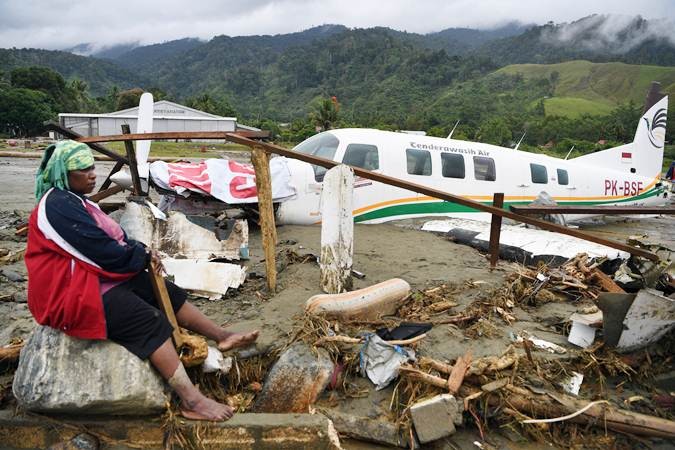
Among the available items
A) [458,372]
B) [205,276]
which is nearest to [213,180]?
[205,276]

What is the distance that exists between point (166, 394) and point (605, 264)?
506 cm

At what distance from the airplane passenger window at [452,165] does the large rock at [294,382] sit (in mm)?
6474

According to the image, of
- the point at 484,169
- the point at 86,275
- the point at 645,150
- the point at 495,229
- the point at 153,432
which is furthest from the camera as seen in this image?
the point at 645,150

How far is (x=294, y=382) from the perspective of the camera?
3520mm

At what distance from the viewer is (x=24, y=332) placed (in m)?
4.01

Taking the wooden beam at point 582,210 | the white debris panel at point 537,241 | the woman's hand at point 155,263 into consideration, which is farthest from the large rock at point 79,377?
the white debris panel at point 537,241

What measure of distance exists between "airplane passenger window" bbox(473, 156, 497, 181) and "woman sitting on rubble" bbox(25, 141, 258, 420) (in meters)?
7.75

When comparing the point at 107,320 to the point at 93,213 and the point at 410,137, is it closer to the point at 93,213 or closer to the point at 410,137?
the point at 93,213

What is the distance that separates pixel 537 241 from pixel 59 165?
6150 millimetres

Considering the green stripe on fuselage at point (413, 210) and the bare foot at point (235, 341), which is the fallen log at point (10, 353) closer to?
the bare foot at point (235, 341)

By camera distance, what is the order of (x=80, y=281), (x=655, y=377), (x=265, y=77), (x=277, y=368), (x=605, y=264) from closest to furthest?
(x=80, y=281), (x=277, y=368), (x=655, y=377), (x=605, y=264), (x=265, y=77)

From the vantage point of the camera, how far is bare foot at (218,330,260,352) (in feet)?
11.7

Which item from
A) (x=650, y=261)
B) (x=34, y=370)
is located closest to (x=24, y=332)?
(x=34, y=370)

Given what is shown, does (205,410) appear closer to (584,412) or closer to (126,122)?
(584,412)
